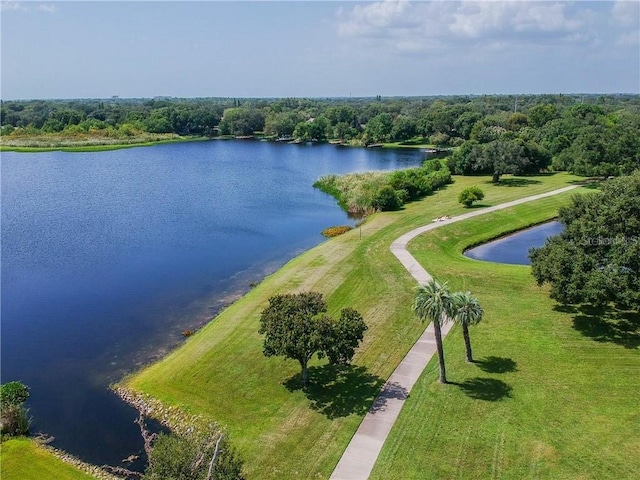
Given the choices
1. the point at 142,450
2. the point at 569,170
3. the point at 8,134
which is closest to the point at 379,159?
the point at 569,170

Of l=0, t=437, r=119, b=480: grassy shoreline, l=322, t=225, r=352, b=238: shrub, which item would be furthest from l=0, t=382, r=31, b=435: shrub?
l=322, t=225, r=352, b=238: shrub

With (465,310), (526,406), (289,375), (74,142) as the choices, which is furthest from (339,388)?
(74,142)

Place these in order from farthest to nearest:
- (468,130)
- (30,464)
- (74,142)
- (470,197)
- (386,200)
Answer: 1. (74,142)
2. (468,130)
3. (386,200)
4. (470,197)
5. (30,464)

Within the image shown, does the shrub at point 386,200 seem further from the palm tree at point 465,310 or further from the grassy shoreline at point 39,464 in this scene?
the grassy shoreline at point 39,464

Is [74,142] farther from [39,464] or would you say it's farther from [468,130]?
[39,464]

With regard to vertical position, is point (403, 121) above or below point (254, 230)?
above

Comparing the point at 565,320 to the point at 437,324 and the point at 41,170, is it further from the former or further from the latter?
the point at 41,170
